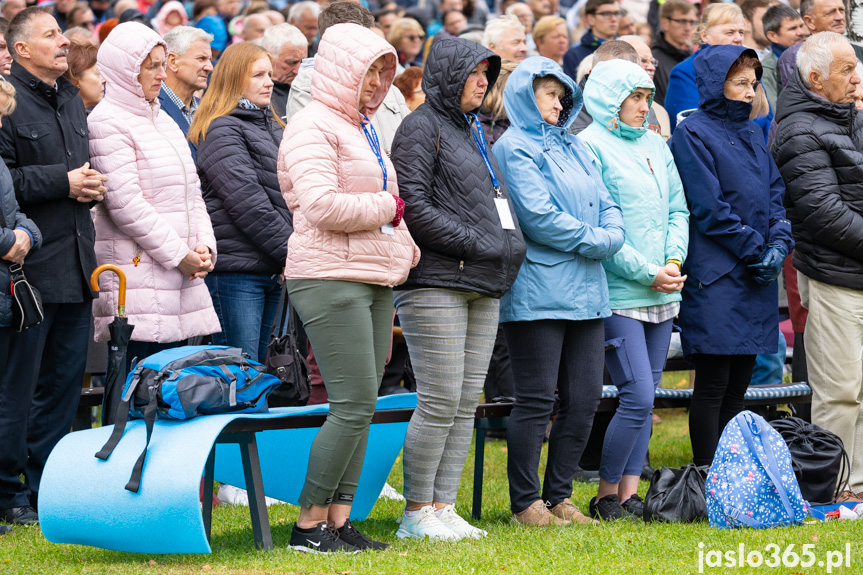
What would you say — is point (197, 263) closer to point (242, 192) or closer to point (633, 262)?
point (242, 192)

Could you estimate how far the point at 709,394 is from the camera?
6.45m

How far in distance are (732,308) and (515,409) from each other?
4.49 feet

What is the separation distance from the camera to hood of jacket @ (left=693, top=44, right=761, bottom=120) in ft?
21.0

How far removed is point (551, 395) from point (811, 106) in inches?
91.7

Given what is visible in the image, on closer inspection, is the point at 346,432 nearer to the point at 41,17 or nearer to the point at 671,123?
the point at 41,17

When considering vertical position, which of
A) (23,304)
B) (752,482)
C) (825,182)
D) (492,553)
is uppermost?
(825,182)

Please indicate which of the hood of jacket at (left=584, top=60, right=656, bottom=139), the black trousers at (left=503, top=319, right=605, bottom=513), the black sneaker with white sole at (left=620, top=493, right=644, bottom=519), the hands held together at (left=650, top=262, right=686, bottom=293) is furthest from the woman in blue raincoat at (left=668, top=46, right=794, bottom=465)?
the black trousers at (left=503, top=319, right=605, bottom=513)

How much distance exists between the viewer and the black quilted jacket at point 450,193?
533 cm

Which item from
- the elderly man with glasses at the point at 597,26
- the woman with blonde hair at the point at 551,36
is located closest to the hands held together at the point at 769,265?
the woman with blonde hair at the point at 551,36

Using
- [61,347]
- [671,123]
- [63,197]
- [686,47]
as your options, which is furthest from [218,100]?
[686,47]

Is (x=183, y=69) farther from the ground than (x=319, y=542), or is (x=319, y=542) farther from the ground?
(x=183, y=69)

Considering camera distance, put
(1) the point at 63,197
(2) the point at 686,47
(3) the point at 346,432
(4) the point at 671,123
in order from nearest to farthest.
Answer: (3) the point at 346,432
(1) the point at 63,197
(4) the point at 671,123
(2) the point at 686,47

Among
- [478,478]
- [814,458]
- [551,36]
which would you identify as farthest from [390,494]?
[551,36]

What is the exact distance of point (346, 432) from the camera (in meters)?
5.02
